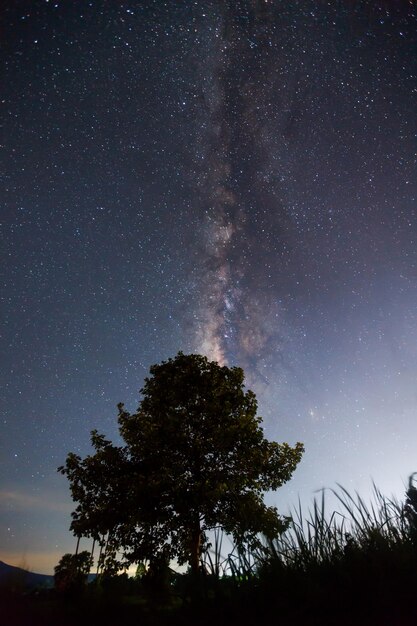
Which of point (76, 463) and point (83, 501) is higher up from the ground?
point (76, 463)

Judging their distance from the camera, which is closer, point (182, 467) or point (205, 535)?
point (205, 535)

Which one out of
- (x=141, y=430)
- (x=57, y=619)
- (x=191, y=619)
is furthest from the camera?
(x=141, y=430)

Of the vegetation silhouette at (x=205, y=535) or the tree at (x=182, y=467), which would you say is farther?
the tree at (x=182, y=467)

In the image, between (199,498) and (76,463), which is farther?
(76,463)

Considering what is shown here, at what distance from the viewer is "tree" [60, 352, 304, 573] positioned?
13.1m

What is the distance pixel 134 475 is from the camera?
45.9 ft

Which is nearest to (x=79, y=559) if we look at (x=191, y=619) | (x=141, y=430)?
(x=141, y=430)

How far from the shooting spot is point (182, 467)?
13797 mm

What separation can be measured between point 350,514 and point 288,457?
13551mm

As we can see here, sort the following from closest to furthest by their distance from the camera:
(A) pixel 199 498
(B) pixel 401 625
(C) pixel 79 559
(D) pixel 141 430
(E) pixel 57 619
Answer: (B) pixel 401 625 → (E) pixel 57 619 → (A) pixel 199 498 → (C) pixel 79 559 → (D) pixel 141 430

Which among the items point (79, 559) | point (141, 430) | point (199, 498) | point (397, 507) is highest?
point (141, 430)

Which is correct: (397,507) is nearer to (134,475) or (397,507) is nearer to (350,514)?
(350,514)

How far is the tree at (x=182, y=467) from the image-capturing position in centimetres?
1309

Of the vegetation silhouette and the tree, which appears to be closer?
the vegetation silhouette
